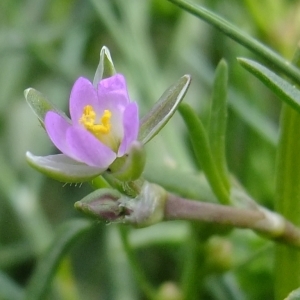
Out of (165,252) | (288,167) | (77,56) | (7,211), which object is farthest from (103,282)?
(288,167)

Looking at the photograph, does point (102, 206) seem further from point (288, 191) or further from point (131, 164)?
point (288, 191)

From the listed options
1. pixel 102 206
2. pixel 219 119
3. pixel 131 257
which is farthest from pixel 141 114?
pixel 102 206

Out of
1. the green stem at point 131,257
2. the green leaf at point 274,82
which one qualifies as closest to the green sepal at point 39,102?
the green leaf at point 274,82

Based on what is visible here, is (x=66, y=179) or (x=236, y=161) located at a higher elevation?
(x=66, y=179)

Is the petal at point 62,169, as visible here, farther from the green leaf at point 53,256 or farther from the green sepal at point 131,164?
the green leaf at point 53,256

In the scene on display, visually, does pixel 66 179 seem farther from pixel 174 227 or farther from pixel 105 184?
pixel 174 227
